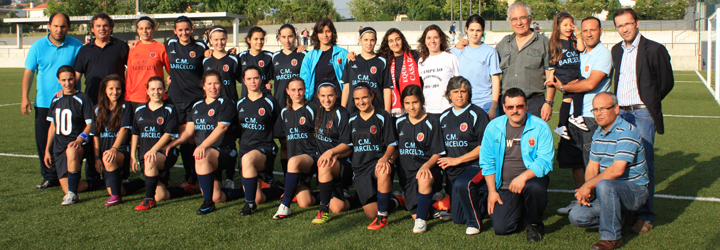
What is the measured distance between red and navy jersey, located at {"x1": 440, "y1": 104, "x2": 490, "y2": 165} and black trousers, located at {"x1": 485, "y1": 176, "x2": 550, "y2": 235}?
580 millimetres

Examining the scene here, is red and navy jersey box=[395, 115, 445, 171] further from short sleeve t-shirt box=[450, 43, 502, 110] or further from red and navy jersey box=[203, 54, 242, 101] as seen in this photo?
red and navy jersey box=[203, 54, 242, 101]

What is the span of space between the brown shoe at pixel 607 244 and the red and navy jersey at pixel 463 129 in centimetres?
119

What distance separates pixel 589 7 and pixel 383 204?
60.9 metres

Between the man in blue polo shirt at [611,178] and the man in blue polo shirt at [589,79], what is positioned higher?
the man in blue polo shirt at [589,79]

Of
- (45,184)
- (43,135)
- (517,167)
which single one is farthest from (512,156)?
(43,135)

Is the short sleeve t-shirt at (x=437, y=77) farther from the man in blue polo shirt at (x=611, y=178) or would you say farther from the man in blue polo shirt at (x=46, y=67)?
the man in blue polo shirt at (x=46, y=67)

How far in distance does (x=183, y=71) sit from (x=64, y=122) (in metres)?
1.29

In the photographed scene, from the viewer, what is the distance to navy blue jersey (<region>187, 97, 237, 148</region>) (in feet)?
15.8

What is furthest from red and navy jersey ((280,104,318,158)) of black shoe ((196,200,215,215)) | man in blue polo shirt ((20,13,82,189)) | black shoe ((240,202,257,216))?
man in blue polo shirt ((20,13,82,189))

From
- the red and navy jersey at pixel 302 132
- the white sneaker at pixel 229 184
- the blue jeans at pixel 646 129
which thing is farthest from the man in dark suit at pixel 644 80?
the white sneaker at pixel 229 184

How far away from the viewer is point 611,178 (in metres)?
→ 3.56

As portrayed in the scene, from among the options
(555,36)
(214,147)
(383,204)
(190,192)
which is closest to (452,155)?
(383,204)

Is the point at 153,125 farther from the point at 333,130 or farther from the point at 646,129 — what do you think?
the point at 646,129

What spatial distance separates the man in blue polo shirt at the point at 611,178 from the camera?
3502mm
